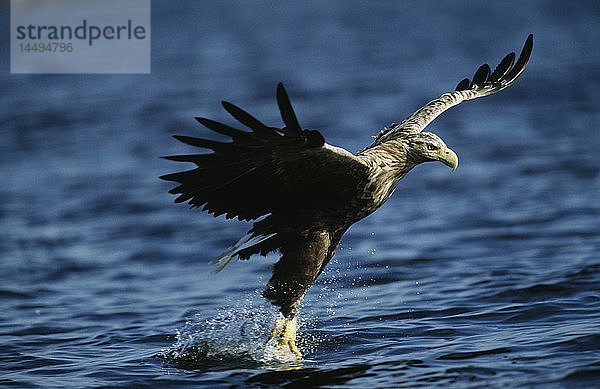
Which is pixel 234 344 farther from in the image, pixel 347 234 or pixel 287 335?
pixel 347 234

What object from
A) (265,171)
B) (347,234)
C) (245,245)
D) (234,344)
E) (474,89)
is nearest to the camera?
(265,171)

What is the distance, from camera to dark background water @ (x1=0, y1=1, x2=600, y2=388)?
20.4 feet

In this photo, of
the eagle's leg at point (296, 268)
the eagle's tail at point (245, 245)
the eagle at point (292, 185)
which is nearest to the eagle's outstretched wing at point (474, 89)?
the eagle at point (292, 185)

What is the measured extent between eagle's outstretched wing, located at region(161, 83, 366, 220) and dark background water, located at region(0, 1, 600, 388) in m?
1.13

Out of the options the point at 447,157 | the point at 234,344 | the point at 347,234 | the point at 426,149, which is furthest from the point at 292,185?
the point at 347,234

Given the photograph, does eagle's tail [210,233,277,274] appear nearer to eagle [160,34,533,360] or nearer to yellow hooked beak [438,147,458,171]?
eagle [160,34,533,360]

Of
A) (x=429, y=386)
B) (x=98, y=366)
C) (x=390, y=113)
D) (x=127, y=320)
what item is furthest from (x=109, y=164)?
(x=429, y=386)

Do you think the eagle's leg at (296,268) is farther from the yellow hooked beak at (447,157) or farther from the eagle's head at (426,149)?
the yellow hooked beak at (447,157)

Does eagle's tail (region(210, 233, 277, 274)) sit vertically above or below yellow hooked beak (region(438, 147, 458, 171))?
below

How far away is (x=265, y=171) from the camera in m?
5.33

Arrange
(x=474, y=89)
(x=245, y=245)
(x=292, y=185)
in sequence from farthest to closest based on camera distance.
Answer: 1. (x=474, y=89)
2. (x=245, y=245)
3. (x=292, y=185)

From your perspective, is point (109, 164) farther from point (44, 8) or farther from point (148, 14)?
point (148, 14)

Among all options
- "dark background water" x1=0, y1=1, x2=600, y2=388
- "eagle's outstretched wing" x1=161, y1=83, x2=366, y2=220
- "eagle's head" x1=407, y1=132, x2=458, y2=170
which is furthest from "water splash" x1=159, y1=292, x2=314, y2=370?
"eagle's head" x1=407, y1=132, x2=458, y2=170

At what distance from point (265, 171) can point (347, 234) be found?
5.15 metres
